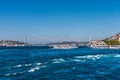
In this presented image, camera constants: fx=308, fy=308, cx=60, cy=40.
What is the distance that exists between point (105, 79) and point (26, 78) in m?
17.3

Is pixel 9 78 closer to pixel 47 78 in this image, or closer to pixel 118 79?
pixel 47 78

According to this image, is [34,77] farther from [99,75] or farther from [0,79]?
[99,75]

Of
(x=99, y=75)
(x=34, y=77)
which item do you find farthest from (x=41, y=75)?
(x=99, y=75)

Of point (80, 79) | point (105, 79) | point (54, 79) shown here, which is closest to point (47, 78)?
point (54, 79)

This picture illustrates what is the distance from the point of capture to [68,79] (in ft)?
218

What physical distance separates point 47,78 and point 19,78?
20.3ft

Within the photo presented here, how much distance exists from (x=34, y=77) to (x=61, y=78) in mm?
6304

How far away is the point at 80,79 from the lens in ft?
219

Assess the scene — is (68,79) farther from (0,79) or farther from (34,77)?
(0,79)

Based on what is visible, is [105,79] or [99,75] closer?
[105,79]

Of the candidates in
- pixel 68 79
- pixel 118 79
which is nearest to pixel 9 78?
pixel 68 79

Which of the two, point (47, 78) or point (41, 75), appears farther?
point (41, 75)

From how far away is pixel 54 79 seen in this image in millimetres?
67062

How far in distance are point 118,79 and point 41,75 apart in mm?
18401
